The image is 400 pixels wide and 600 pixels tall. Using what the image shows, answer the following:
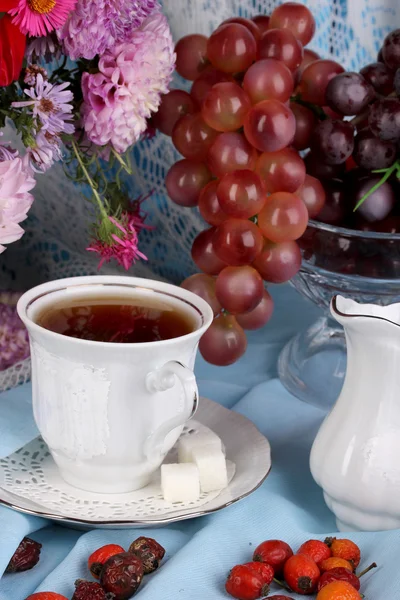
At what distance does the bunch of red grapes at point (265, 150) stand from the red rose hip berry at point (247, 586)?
0.94ft

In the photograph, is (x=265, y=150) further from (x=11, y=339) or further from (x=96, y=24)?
(x=11, y=339)

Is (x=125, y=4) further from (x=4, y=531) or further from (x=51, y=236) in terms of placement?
(x=51, y=236)

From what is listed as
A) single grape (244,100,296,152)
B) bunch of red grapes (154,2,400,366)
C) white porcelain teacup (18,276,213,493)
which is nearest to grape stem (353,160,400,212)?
bunch of red grapes (154,2,400,366)

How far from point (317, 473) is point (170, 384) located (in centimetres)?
15

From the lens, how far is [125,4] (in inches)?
32.8

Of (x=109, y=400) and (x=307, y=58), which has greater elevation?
(x=307, y=58)

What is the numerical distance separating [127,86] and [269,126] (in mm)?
139

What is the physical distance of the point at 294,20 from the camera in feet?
3.23

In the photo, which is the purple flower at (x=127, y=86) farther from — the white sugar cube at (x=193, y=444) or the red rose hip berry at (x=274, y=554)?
the red rose hip berry at (x=274, y=554)

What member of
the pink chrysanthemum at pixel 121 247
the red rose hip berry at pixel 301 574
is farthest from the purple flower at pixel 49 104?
the red rose hip berry at pixel 301 574

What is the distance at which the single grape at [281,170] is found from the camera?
877 mm

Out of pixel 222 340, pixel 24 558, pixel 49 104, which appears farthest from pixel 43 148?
pixel 24 558

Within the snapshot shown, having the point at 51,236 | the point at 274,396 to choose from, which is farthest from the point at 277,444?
the point at 51,236

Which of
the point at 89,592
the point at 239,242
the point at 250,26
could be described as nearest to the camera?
the point at 89,592
